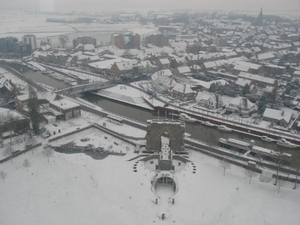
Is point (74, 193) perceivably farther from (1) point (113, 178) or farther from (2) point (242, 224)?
(2) point (242, 224)

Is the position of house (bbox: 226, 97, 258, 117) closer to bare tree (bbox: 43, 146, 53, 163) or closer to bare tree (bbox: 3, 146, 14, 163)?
bare tree (bbox: 43, 146, 53, 163)

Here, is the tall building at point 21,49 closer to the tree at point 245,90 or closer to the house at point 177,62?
the house at point 177,62

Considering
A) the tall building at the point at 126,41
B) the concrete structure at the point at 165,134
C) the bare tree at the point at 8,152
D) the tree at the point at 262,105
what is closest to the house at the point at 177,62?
the tall building at the point at 126,41

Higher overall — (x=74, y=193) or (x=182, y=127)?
(x=182, y=127)

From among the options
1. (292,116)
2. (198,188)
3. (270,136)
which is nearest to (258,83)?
(292,116)

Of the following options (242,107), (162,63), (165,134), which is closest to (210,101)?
(242,107)

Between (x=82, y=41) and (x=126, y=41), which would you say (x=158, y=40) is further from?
(x=82, y=41)
